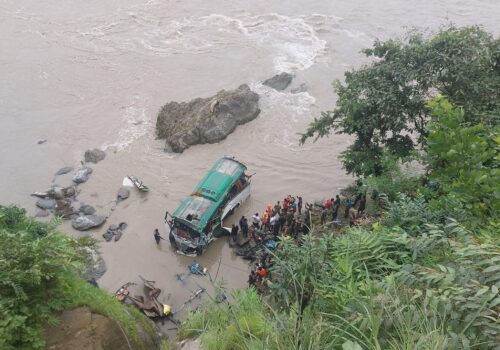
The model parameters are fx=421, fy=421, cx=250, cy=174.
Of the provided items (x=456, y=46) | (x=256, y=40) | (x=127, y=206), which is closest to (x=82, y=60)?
(x=256, y=40)

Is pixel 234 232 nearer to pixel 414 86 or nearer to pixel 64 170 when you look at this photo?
pixel 414 86

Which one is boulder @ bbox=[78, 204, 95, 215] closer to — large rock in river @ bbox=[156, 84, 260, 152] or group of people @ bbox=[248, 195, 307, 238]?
large rock in river @ bbox=[156, 84, 260, 152]

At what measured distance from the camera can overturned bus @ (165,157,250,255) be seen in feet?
48.9

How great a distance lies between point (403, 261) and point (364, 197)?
32.6 feet

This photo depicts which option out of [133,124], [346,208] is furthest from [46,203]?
[346,208]

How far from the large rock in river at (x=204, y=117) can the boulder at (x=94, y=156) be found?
319 cm

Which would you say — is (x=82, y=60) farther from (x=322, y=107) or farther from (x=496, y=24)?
(x=496, y=24)

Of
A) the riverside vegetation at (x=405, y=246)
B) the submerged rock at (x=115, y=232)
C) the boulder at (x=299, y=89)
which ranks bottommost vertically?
the submerged rock at (x=115, y=232)

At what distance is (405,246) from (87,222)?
46.3ft

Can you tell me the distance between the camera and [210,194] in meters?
15.9

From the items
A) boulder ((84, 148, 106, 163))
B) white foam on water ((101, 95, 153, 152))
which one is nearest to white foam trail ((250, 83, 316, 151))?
white foam on water ((101, 95, 153, 152))

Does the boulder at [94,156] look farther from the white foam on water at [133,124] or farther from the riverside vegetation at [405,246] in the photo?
the riverside vegetation at [405,246]

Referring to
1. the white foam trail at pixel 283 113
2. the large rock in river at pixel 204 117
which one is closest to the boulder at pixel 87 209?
the large rock in river at pixel 204 117

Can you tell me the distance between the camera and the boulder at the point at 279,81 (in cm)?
2580
